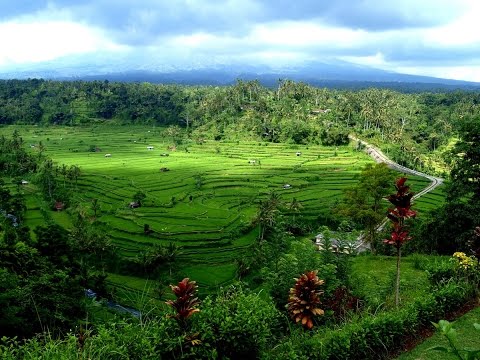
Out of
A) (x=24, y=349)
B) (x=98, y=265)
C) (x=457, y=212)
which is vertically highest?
(x=24, y=349)

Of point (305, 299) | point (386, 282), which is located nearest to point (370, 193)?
point (386, 282)

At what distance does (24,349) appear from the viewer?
17.1 ft

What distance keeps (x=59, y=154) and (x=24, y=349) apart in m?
66.9

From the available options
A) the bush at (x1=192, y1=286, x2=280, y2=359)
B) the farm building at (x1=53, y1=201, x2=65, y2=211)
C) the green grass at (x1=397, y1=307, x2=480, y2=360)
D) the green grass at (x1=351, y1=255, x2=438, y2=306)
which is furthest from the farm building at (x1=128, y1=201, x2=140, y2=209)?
the bush at (x1=192, y1=286, x2=280, y2=359)

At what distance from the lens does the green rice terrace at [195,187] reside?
33875 mm

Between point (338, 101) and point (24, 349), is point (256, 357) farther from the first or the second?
point (338, 101)

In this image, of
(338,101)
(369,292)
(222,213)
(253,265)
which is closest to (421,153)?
(338,101)

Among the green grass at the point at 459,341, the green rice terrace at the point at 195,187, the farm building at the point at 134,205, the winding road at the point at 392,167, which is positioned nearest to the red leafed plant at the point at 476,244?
the green grass at the point at 459,341

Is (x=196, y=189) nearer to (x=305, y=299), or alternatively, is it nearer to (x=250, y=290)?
(x=250, y=290)

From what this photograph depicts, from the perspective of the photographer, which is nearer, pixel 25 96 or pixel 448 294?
pixel 448 294

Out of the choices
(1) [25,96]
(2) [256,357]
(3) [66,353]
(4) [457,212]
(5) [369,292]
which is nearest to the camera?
(3) [66,353]

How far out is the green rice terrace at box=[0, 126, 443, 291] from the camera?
111 ft

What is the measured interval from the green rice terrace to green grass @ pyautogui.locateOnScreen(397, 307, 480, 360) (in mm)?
20579

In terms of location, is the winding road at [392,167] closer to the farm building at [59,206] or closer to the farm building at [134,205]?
the farm building at [134,205]
